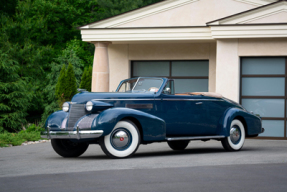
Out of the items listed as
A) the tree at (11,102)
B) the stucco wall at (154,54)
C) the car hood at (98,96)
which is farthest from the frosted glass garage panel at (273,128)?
the tree at (11,102)

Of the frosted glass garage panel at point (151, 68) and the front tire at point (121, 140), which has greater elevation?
the frosted glass garage panel at point (151, 68)

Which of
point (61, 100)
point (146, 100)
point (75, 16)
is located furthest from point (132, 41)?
point (75, 16)

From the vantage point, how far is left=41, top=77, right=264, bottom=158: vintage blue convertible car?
910 centimetres

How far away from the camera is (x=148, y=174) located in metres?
7.12

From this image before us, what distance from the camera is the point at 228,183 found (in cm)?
633

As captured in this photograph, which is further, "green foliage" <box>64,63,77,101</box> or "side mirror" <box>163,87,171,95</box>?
"green foliage" <box>64,63,77,101</box>

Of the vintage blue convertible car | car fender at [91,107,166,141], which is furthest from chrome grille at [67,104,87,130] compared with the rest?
car fender at [91,107,166,141]

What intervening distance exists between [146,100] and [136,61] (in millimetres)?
9038

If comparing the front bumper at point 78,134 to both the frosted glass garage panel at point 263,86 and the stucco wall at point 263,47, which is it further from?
the frosted glass garage panel at point 263,86

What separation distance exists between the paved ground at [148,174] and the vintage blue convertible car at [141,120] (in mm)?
483

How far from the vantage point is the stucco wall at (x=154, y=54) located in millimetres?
18203

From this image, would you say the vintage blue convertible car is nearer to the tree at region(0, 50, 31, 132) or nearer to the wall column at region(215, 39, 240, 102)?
the wall column at region(215, 39, 240, 102)

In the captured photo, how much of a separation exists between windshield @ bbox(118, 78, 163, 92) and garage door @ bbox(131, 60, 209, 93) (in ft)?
25.0

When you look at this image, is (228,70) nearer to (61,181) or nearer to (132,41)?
(132,41)
